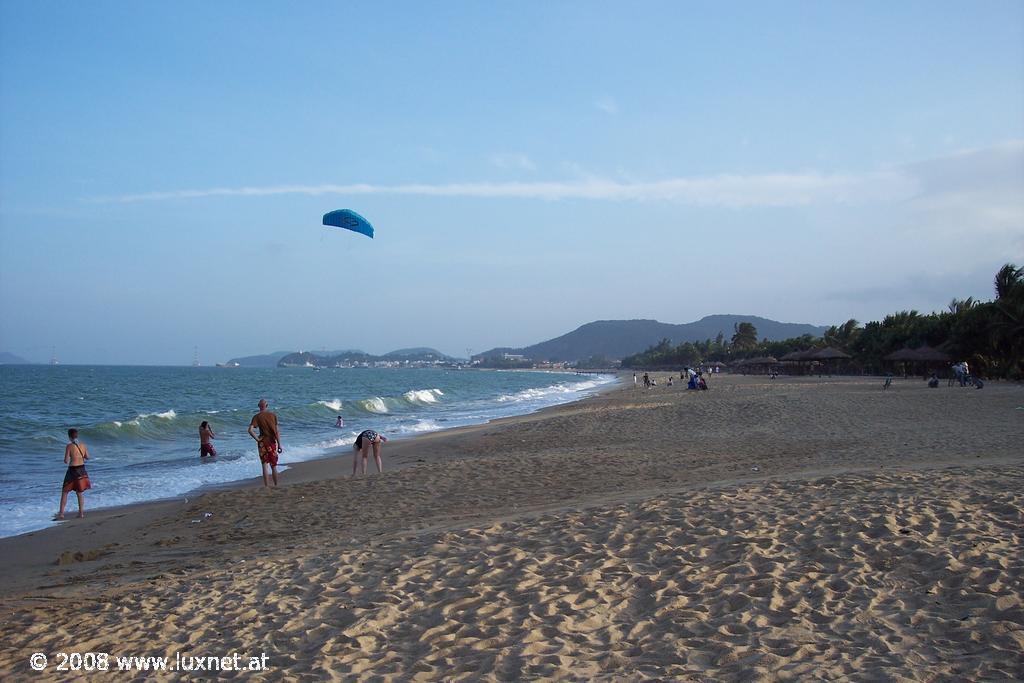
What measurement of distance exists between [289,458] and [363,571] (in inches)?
464

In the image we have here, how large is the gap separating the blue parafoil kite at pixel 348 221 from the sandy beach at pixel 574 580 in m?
5.58

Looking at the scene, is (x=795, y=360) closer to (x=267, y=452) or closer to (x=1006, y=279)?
(x=1006, y=279)

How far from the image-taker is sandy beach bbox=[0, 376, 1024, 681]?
389cm

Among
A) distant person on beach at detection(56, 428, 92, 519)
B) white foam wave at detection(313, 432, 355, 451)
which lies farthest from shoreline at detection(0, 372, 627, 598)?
white foam wave at detection(313, 432, 355, 451)

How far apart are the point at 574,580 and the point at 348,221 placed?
32.5ft

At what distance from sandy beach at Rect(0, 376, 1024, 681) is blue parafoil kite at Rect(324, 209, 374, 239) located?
5579 mm

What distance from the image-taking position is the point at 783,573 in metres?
4.79

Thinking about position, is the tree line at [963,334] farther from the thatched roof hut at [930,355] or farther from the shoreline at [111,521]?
the shoreline at [111,521]

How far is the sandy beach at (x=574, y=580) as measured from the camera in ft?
12.8

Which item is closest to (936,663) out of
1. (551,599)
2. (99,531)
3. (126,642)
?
→ (551,599)

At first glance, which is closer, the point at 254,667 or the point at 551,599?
the point at 254,667

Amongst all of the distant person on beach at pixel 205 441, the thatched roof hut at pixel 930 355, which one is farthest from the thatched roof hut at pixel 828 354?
the distant person on beach at pixel 205 441

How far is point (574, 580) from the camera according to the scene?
4.95 meters

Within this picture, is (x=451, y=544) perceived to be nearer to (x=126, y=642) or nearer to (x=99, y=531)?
(x=126, y=642)
